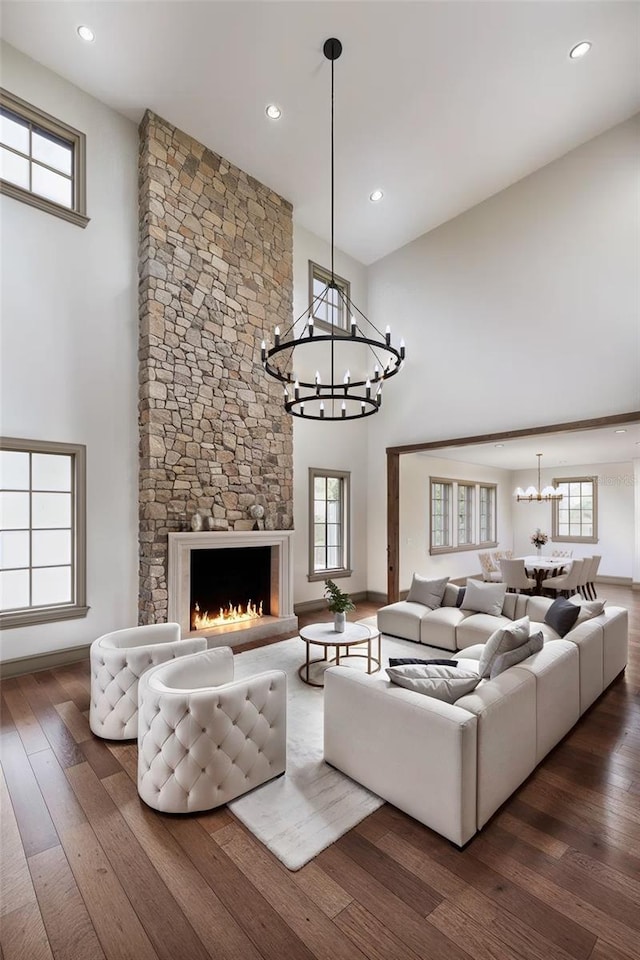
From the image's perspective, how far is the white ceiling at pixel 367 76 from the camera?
407 centimetres

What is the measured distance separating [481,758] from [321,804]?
0.93 metres

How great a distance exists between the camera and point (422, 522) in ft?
28.3

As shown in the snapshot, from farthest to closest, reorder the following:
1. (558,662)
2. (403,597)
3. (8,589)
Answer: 1. (403,597)
2. (8,589)
3. (558,662)

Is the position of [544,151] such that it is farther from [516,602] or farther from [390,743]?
[390,743]

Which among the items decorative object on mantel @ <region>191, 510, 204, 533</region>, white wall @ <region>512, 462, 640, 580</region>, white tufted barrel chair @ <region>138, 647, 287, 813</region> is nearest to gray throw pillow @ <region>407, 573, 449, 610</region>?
decorative object on mantel @ <region>191, 510, 204, 533</region>

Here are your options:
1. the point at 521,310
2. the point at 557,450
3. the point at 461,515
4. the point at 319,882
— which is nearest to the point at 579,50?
the point at 521,310

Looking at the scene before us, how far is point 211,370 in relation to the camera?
561cm

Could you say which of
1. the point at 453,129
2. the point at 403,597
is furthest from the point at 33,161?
the point at 403,597

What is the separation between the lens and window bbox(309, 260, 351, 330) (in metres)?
7.30

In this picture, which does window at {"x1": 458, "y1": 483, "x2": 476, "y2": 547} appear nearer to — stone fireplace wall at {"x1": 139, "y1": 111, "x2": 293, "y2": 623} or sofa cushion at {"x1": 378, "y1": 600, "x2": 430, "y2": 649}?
sofa cushion at {"x1": 378, "y1": 600, "x2": 430, "y2": 649}

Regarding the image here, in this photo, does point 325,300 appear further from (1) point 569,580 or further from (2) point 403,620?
(1) point 569,580

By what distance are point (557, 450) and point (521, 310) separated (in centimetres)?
347

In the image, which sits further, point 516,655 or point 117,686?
point 117,686

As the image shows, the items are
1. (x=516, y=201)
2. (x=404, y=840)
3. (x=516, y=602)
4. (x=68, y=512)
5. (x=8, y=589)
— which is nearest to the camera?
(x=404, y=840)
